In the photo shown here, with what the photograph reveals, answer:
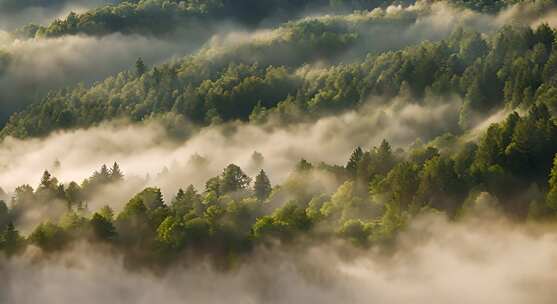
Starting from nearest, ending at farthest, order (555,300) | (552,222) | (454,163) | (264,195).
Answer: (555,300), (552,222), (454,163), (264,195)

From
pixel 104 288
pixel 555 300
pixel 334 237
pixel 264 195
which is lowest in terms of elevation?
pixel 104 288

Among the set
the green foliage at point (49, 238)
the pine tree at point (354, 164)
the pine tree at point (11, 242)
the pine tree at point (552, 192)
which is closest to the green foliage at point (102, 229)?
the green foliage at point (49, 238)

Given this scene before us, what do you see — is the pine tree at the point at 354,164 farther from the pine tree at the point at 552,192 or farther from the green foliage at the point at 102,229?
the green foliage at the point at 102,229

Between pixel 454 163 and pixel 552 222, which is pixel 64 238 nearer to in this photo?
pixel 454 163

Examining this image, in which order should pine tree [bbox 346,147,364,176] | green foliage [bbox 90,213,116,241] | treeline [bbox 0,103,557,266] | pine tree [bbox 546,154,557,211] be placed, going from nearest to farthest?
pine tree [bbox 546,154,557,211]
treeline [bbox 0,103,557,266]
green foliage [bbox 90,213,116,241]
pine tree [bbox 346,147,364,176]

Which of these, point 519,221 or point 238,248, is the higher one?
point 519,221

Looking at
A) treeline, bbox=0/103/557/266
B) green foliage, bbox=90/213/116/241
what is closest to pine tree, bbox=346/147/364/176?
treeline, bbox=0/103/557/266

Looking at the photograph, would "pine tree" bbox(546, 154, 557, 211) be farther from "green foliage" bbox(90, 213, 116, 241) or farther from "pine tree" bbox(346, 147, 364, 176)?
"green foliage" bbox(90, 213, 116, 241)

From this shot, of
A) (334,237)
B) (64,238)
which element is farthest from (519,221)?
(64,238)

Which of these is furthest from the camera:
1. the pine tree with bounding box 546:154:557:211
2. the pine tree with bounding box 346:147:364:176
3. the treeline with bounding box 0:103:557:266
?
the pine tree with bounding box 346:147:364:176
